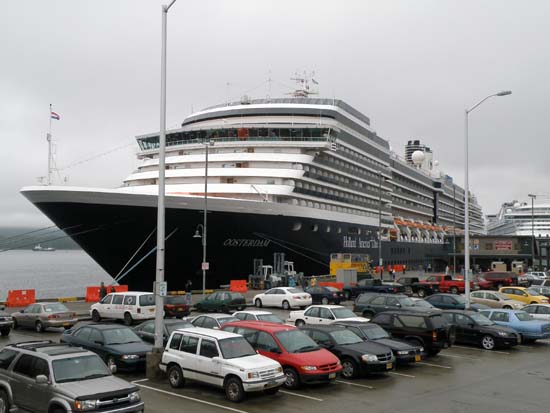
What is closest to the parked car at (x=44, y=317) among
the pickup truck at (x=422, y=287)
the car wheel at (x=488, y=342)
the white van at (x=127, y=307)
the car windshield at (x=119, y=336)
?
the white van at (x=127, y=307)

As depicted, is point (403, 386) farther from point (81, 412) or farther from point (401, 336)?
point (81, 412)

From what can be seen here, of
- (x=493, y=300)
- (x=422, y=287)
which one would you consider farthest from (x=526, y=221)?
(x=493, y=300)

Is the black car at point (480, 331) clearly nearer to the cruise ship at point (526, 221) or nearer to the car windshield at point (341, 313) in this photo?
the car windshield at point (341, 313)

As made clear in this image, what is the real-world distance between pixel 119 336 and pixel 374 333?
6.75 metres

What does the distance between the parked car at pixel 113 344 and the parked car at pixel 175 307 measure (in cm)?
877

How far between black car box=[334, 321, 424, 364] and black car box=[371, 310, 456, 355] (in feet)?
2.01

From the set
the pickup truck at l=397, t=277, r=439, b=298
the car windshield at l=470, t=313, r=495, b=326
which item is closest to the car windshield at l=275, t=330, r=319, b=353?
the car windshield at l=470, t=313, r=495, b=326

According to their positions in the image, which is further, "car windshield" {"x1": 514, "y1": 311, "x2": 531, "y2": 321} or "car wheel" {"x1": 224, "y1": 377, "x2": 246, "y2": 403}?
"car windshield" {"x1": 514, "y1": 311, "x2": 531, "y2": 321}

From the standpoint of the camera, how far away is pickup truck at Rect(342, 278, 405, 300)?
3309cm

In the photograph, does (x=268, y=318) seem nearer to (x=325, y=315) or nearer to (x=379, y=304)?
(x=325, y=315)

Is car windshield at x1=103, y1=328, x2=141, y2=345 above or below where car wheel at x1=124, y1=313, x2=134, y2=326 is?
above

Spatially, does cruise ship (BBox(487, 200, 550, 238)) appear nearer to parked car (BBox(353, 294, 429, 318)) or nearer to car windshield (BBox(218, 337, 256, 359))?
parked car (BBox(353, 294, 429, 318))

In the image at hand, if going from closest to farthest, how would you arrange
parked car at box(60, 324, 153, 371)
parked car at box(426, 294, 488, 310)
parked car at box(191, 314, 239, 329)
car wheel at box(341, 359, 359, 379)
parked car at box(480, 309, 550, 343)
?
parked car at box(60, 324, 153, 371) < car wheel at box(341, 359, 359, 379) < parked car at box(191, 314, 239, 329) < parked car at box(480, 309, 550, 343) < parked car at box(426, 294, 488, 310)

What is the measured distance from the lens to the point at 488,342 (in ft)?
58.1
